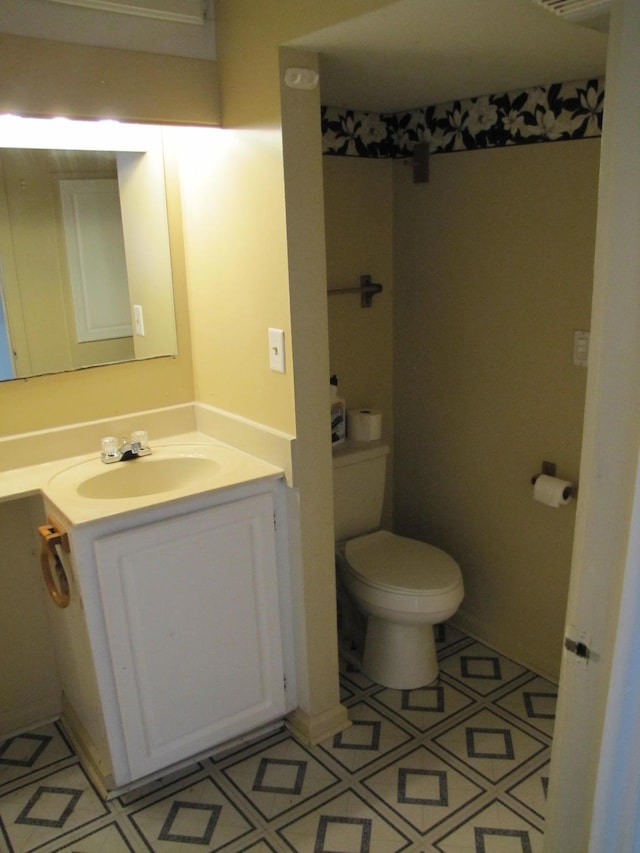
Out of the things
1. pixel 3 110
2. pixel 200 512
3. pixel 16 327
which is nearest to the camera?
pixel 3 110

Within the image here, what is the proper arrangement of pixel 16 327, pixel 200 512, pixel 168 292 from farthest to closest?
pixel 168 292
pixel 16 327
pixel 200 512

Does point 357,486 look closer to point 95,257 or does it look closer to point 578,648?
point 95,257

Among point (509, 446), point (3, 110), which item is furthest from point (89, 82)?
point (509, 446)

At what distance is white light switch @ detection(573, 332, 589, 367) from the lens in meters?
2.20

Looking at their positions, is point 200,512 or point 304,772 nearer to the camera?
point 200,512

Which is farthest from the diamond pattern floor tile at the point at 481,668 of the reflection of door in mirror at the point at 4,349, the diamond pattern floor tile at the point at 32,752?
the reflection of door in mirror at the point at 4,349

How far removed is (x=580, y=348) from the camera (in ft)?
7.25

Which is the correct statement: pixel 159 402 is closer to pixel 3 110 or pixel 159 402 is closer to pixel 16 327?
pixel 16 327

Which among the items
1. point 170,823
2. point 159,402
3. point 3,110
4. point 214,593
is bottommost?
point 170,823

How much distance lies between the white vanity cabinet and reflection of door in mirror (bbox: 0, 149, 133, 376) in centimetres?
64

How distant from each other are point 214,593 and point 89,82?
140 centimetres

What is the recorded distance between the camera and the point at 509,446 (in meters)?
2.51

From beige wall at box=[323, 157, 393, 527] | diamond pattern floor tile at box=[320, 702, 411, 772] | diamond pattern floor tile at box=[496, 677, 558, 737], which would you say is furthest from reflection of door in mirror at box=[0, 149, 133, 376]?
diamond pattern floor tile at box=[496, 677, 558, 737]

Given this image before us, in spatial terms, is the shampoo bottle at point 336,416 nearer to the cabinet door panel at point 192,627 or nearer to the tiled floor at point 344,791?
the cabinet door panel at point 192,627
